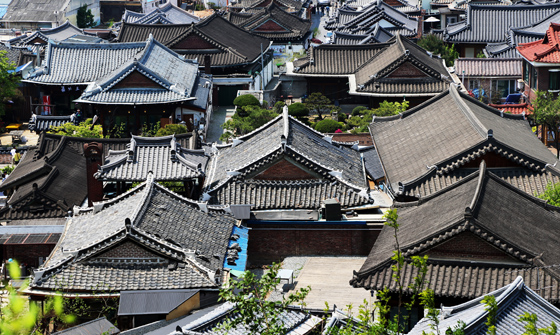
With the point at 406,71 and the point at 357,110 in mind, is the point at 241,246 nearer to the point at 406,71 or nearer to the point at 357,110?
the point at 357,110

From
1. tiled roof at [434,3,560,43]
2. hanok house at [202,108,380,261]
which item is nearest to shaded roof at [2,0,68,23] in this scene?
tiled roof at [434,3,560,43]

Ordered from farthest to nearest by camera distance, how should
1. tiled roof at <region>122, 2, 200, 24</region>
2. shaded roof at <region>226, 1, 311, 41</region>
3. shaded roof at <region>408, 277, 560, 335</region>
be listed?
tiled roof at <region>122, 2, 200, 24</region>, shaded roof at <region>226, 1, 311, 41</region>, shaded roof at <region>408, 277, 560, 335</region>

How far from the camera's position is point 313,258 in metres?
30.9

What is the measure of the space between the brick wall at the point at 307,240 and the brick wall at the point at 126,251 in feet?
20.4

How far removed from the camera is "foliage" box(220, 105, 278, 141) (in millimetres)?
46522

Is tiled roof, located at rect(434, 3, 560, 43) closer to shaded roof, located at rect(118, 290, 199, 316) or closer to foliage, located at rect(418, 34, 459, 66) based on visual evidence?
foliage, located at rect(418, 34, 459, 66)

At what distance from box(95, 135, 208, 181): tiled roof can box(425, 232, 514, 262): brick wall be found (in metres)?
11.0

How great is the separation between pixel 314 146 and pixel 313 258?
504 cm

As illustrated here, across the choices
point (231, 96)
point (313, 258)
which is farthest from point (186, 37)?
point (313, 258)

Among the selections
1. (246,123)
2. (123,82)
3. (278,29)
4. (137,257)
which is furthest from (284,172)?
(278,29)

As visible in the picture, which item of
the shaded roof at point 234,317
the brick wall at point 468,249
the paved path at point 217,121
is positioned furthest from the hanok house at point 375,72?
the shaded roof at point 234,317

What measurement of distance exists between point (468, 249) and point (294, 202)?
29.7 ft

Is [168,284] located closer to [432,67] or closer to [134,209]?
[134,209]

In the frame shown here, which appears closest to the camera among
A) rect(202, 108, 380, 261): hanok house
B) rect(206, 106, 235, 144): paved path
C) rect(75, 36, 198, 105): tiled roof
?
rect(202, 108, 380, 261): hanok house
